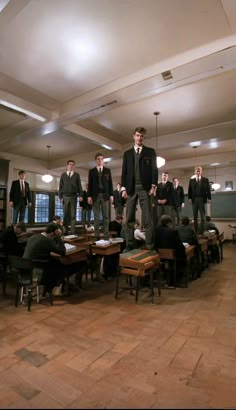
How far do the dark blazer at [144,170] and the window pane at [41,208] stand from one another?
6.43 m

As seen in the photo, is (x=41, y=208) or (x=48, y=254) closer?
(x=48, y=254)

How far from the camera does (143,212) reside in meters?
3.42

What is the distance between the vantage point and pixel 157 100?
444cm

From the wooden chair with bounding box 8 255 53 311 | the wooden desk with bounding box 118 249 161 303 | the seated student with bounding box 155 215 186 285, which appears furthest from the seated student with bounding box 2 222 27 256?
the seated student with bounding box 155 215 186 285

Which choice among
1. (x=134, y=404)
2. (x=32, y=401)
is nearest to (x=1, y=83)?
(x=32, y=401)

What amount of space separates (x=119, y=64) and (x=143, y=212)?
2.09 metres

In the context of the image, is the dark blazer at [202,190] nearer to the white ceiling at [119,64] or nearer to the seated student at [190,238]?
the white ceiling at [119,64]

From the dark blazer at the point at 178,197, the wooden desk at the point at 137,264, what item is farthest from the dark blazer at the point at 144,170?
the dark blazer at the point at 178,197

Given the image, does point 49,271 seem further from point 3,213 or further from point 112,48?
point 3,213

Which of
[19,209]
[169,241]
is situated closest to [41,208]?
[19,209]

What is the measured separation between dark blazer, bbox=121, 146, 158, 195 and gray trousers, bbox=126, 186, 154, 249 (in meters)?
0.09

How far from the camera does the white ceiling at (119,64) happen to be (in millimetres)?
2447

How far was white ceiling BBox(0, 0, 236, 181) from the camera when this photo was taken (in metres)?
2.45

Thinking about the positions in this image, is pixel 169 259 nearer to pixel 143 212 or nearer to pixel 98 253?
pixel 143 212
